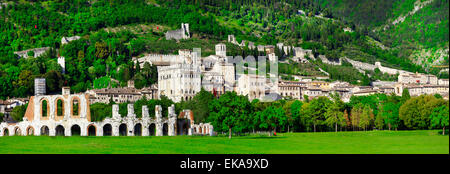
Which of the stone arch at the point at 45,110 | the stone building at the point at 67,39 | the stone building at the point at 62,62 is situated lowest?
the stone arch at the point at 45,110

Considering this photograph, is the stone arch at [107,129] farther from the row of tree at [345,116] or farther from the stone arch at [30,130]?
the row of tree at [345,116]

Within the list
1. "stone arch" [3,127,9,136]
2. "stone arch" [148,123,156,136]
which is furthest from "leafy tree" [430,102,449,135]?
"stone arch" [3,127,9,136]

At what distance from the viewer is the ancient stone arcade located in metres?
75.2

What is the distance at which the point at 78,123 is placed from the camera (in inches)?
2953

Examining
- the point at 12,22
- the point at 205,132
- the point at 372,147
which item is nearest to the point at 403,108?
the point at 205,132

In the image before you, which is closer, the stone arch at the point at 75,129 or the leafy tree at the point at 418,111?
the stone arch at the point at 75,129

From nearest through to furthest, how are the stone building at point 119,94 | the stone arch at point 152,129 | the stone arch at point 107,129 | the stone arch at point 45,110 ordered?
the stone arch at point 45,110 < the stone arch at point 107,129 < the stone arch at point 152,129 < the stone building at point 119,94

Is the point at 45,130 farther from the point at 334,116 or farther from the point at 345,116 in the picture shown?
the point at 345,116

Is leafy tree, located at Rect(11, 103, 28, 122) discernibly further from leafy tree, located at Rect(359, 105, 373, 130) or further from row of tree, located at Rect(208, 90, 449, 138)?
leafy tree, located at Rect(359, 105, 373, 130)

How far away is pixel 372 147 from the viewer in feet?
173

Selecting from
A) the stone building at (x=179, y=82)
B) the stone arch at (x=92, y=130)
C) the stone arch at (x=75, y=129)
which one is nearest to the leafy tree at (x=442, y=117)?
the stone arch at (x=92, y=130)

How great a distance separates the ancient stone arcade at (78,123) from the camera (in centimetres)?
7525

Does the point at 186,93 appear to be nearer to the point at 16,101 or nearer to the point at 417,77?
the point at 16,101
